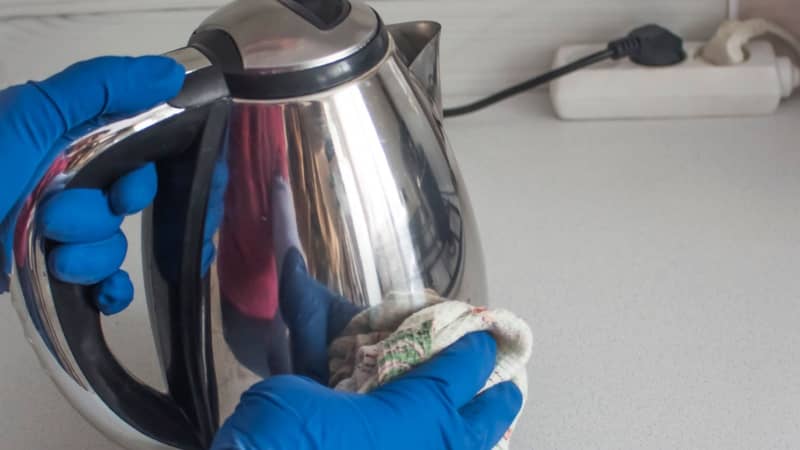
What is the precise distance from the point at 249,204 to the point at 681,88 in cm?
52

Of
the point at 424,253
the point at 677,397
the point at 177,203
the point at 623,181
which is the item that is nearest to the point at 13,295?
the point at 177,203

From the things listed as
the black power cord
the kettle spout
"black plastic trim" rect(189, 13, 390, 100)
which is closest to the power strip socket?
the black power cord

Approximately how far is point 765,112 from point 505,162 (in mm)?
243

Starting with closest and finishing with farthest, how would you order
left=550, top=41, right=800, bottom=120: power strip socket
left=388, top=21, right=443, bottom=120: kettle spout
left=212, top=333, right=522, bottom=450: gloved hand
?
left=212, top=333, right=522, bottom=450: gloved hand < left=388, top=21, right=443, bottom=120: kettle spout < left=550, top=41, right=800, bottom=120: power strip socket

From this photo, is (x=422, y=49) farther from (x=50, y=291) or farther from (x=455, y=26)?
(x=455, y=26)

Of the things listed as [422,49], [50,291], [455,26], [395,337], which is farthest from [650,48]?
[50,291]

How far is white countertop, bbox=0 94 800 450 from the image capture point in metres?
0.63

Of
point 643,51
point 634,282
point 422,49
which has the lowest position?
point 634,282

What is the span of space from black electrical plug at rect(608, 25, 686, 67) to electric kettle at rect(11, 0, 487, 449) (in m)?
0.40

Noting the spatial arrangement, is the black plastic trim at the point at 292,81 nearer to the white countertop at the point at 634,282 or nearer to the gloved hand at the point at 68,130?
the gloved hand at the point at 68,130

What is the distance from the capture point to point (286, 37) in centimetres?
49

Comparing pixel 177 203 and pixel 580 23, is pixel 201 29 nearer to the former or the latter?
pixel 177 203

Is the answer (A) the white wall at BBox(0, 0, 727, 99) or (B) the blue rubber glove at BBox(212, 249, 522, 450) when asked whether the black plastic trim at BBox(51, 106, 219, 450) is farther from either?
(A) the white wall at BBox(0, 0, 727, 99)

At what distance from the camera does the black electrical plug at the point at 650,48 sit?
0.90 m
